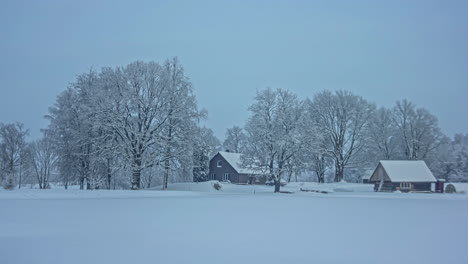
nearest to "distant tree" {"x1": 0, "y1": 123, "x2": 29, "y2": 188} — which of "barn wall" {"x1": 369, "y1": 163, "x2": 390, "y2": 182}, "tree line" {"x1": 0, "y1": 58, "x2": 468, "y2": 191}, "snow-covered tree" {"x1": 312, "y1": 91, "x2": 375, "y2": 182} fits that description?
"tree line" {"x1": 0, "y1": 58, "x2": 468, "y2": 191}

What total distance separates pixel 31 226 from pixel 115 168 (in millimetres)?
26028

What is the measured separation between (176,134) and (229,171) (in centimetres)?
2565

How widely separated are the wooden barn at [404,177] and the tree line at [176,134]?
6019 mm

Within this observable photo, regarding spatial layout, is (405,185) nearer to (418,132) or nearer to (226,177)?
(418,132)

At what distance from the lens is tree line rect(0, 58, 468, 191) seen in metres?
42.2

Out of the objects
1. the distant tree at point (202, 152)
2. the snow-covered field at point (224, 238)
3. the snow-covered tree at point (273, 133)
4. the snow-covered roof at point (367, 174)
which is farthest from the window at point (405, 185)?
the snow-covered field at point (224, 238)

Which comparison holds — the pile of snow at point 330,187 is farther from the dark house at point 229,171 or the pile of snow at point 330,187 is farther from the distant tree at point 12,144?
the distant tree at point 12,144

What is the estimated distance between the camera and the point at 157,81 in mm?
43469

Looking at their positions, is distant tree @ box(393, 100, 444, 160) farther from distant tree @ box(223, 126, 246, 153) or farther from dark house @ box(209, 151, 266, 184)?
distant tree @ box(223, 126, 246, 153)

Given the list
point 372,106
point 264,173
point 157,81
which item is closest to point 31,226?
point 157,81

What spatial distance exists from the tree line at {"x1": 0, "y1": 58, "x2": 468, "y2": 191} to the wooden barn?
602 centimetres

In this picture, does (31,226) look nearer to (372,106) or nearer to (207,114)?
(207,114)

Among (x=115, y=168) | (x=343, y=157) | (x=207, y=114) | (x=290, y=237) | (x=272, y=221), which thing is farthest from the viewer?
(x=343, y=157)

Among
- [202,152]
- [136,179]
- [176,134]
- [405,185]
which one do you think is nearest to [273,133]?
[202,152]
